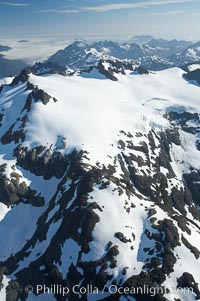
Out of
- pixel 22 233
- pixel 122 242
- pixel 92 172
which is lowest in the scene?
pixel 22 233

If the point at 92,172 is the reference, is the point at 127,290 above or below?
below

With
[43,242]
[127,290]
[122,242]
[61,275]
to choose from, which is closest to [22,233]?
[43,242]

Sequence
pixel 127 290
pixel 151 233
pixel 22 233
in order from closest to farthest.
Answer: pixel 127 290, pixel 151 233, pixel 22 233

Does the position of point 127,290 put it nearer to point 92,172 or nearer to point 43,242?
point 43,242

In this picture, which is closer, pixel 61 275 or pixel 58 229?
pixel 61 275

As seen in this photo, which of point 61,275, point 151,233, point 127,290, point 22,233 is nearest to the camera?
point 127,290

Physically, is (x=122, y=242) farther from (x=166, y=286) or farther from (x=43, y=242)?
(x=43, y=242)

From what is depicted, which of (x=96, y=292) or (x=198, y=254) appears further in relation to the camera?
(x=198, y=254)

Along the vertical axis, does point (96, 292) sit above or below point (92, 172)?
below

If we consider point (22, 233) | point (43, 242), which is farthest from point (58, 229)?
point (22, 233)
